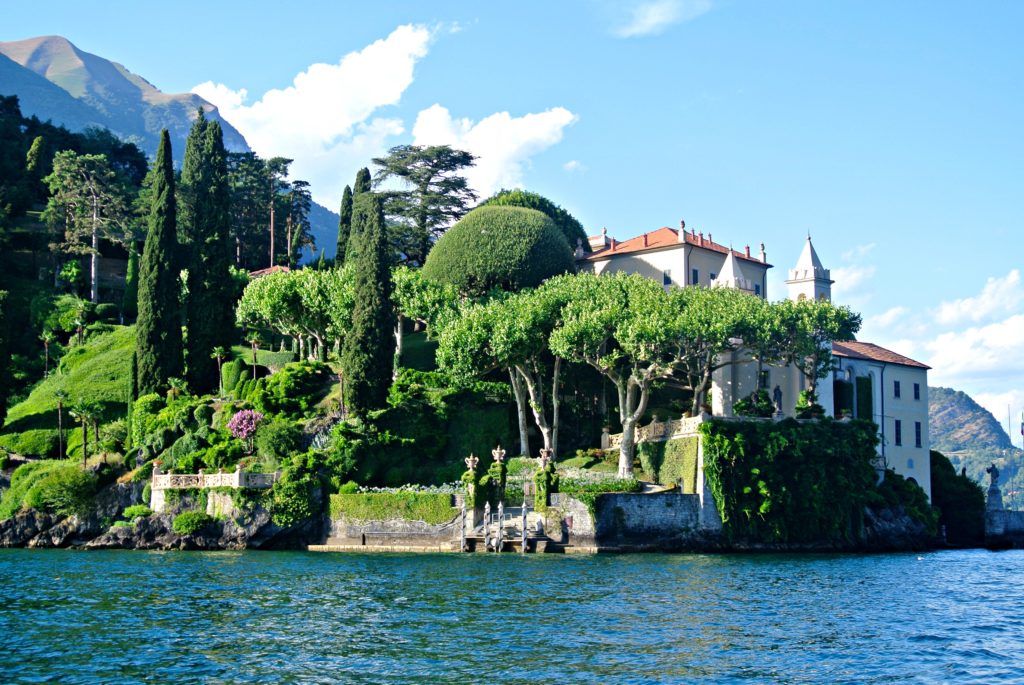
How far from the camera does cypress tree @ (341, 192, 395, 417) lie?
206 ft

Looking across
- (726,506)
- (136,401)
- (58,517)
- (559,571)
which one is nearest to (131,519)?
(58,517)

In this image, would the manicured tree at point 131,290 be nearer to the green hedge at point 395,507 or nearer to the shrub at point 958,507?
the green hedge at point 395,507

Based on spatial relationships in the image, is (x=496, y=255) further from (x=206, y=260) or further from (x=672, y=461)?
(x=672, y=461)

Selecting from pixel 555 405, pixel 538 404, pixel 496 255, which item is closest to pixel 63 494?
pixel 538 404

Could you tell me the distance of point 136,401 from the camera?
226 feet

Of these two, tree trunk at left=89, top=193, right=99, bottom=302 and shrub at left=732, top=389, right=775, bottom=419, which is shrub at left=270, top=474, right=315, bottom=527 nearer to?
shrub at left=732, top=389, right=775, bottom=419

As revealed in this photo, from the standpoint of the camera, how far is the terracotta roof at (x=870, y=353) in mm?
72850

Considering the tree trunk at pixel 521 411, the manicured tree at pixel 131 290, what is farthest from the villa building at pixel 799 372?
the manicured tree at pixel 131 290

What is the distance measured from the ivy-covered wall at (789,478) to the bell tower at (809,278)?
17.0 m

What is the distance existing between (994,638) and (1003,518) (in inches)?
2022

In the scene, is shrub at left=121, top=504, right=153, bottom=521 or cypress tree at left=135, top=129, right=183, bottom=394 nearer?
shrub at left=121, top=504, right=153, bottom=521

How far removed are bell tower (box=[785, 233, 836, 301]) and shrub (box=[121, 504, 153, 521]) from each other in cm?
4215

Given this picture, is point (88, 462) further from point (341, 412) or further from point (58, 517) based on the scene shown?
point (341, 412)

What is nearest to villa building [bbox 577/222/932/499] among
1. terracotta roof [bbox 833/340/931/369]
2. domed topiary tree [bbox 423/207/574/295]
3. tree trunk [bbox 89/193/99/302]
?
terracotta roof [bbox 833/340/931/369]
